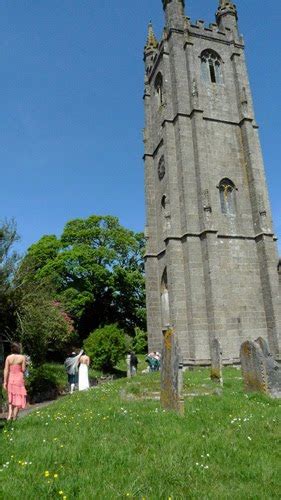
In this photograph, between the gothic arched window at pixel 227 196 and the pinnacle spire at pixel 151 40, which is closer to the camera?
the gothic arched window at pixel 227 196

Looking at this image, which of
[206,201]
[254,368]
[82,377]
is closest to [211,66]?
[206,201]

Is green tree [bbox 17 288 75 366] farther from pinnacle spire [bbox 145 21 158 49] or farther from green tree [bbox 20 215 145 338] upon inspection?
pinnacle spire [bbox 145 21 158 49]

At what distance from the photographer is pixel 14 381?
7141 millimetres

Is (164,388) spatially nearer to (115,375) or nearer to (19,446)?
(19,446)

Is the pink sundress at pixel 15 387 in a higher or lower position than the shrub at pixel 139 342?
lower

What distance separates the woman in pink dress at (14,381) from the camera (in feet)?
23.3

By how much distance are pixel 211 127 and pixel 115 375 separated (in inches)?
665

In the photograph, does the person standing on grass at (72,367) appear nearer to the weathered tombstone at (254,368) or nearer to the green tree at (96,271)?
the weathered tombstone at (254,368)

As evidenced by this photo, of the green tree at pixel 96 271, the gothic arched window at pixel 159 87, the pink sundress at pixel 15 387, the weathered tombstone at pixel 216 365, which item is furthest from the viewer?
the green tree at pixel 96 271

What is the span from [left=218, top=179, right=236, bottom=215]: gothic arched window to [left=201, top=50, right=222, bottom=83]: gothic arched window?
25.0 ft

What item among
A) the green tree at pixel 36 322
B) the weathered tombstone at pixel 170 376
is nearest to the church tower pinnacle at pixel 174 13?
the green tree at pixel 36 322

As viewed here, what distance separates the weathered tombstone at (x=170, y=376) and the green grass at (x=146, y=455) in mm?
259

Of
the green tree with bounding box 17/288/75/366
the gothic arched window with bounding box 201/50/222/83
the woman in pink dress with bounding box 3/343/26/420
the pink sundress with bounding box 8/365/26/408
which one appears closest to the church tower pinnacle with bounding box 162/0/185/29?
the gothic arched window with bounding box 201/50/222/83

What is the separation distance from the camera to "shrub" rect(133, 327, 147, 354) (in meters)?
30.9
